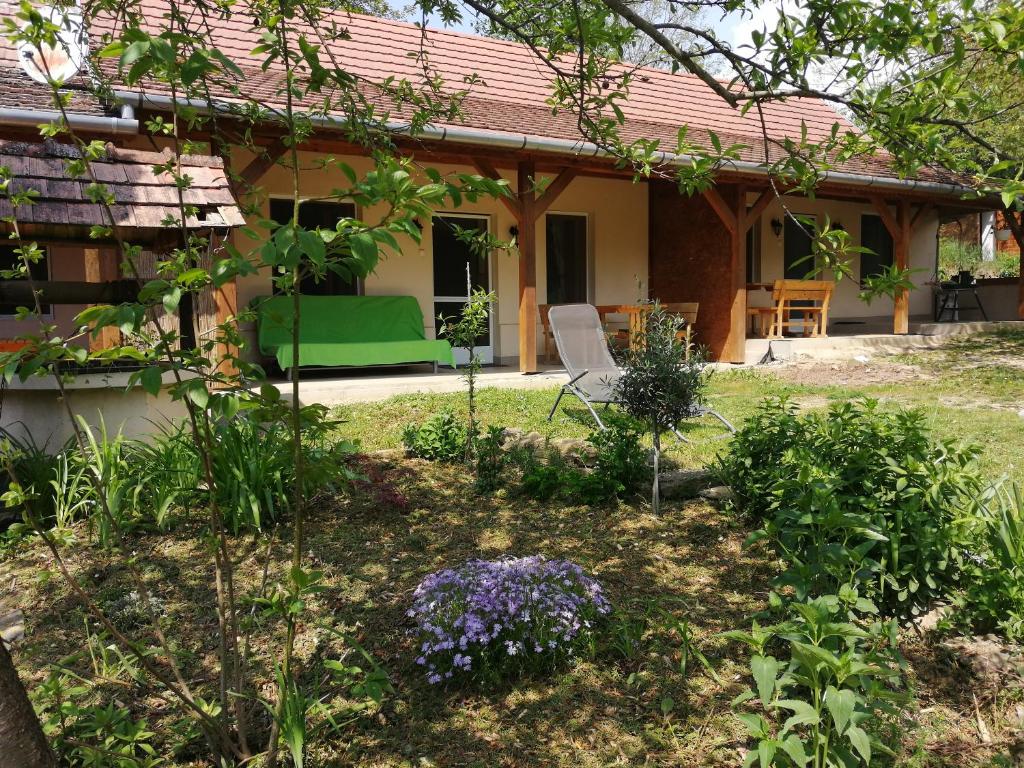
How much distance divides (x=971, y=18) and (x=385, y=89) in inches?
77.4

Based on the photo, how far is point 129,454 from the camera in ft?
13.7

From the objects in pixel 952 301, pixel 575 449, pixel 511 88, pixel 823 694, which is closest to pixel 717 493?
pixel 575 449

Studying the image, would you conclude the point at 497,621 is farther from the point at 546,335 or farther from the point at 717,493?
the point at 546,335

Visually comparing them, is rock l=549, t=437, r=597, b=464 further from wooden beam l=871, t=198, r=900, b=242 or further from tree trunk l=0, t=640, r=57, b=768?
wooden beam l=871, t=198, r=900, b=242

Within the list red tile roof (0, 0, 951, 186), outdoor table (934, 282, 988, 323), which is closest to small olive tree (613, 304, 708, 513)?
red tile roof (0, 0, 951, 186)

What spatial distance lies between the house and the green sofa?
53cm

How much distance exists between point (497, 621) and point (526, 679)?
0.21 meters

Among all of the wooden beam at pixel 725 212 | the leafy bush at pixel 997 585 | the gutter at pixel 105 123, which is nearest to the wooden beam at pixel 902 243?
the wooden beam at pixel 725 212

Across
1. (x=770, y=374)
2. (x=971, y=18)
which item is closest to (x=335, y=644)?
(x=971, y=18)

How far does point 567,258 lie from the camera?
12.2 meters

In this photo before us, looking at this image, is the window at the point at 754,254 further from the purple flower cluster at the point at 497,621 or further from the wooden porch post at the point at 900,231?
the purple flower cluster at the point at 497,621

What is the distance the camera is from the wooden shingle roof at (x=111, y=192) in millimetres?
3734

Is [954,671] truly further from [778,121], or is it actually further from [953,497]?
[778,121]

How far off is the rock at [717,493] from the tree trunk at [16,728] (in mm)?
3314
